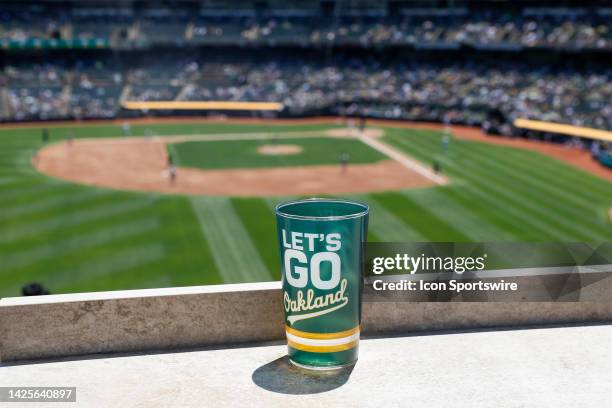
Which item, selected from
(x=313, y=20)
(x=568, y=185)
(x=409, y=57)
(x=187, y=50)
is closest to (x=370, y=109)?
(x=409, y=57)

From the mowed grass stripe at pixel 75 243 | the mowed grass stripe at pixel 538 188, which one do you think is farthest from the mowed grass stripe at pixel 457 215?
the mowed grass stripe at pixel 75 243

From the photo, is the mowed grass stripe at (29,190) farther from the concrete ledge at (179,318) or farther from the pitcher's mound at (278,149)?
the concrete ledge at (179,318)

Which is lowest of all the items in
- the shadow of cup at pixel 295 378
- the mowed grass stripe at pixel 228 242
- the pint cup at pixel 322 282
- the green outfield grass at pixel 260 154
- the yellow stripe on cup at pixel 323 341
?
the mowed grass stripe at pixel 228 242

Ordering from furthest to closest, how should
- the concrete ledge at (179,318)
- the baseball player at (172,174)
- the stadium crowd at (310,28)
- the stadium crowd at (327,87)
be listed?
the stadium crowd at (310,28), the stadium crowd at (327,87), the baseball player at (172,174), the concrete ledge at (179,318)

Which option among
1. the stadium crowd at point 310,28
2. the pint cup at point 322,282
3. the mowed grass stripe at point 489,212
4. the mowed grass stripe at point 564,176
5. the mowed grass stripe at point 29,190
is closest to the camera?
the pint cup at point 322,282

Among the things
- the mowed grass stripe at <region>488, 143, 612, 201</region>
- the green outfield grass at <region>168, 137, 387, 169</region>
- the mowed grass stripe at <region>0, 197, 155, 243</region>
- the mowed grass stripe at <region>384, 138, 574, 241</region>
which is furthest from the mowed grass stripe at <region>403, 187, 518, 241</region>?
the mowed grass stripe at <region>0, 197, 155, 243</region>

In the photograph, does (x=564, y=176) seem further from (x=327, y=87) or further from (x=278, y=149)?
(x=327, y=87)

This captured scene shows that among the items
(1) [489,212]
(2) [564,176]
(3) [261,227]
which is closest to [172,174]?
(3) [261,227]
